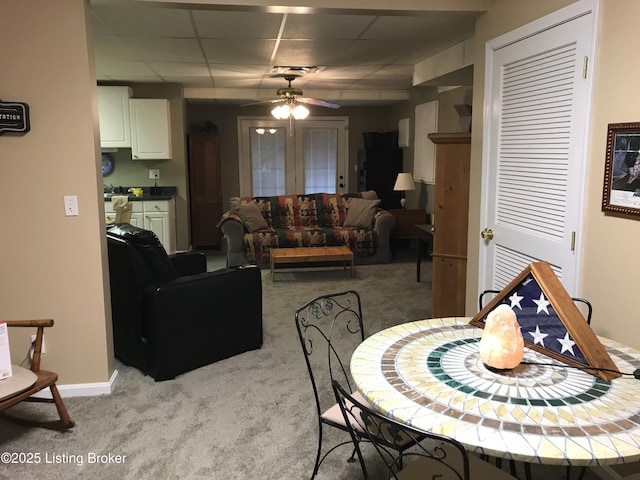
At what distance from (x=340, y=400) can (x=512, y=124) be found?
2.07 meters

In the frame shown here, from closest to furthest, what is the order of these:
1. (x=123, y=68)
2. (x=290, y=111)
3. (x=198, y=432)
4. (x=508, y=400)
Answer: (x=508, y=400) → (x=198, y=432) → (x=123, y=68) → (x=290, y=111)

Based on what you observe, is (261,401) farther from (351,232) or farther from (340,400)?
(351,232)

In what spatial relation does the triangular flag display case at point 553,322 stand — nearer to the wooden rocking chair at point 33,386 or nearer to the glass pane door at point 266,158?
the wooden rocking chair at point 33,386

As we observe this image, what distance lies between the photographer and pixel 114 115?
6609 millimetres

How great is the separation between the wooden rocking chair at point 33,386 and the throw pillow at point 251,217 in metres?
4.02

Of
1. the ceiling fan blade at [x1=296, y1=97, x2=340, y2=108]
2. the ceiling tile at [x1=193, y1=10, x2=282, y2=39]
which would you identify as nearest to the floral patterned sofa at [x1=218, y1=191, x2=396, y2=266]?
the ceiling fan blade at [x1=296, y1=97, x2=340, y2=108]

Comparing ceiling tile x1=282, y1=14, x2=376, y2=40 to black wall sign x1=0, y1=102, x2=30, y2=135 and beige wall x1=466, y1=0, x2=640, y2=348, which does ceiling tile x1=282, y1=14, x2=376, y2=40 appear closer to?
beige wall x1=466, y1=0, x2=640, y2=348

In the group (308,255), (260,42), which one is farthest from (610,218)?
(308,255)

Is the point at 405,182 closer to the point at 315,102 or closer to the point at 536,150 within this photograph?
the point at 315,102

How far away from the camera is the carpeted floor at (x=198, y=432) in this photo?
7.56 feet

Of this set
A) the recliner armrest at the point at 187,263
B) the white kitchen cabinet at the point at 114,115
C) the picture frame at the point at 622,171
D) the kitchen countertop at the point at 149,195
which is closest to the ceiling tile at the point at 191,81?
the white kitchen cabinet at the point at 114,115

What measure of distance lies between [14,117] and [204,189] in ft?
15.5

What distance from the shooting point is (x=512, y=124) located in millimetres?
2912

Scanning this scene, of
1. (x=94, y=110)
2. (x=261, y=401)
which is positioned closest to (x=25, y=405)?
(x=261, y=401)
